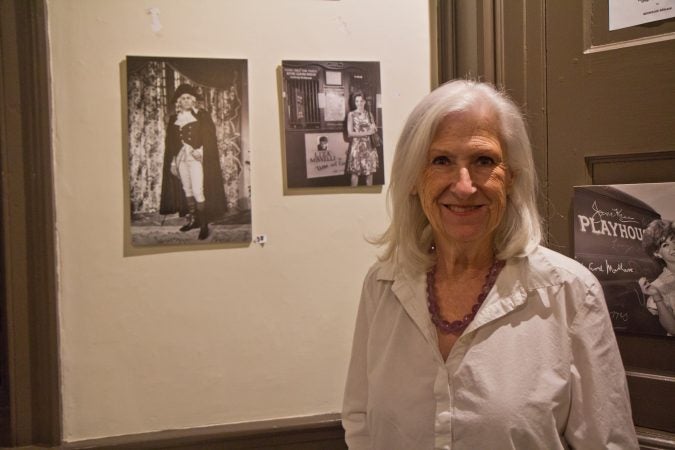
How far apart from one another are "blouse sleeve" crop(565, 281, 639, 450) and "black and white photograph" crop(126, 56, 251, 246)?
34.1 inches

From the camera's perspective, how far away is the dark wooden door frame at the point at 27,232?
1.24m

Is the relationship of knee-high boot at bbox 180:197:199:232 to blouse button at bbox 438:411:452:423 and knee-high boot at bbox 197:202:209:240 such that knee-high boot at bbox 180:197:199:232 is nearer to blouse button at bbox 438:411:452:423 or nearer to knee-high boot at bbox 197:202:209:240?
knee-high boot at bbox 197:202:209:240

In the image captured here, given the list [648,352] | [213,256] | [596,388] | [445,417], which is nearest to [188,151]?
[213,256]

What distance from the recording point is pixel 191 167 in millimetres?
1331

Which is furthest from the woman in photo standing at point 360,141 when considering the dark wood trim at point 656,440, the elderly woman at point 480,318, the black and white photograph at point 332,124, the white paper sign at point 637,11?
the dark wood trim at point 656,440

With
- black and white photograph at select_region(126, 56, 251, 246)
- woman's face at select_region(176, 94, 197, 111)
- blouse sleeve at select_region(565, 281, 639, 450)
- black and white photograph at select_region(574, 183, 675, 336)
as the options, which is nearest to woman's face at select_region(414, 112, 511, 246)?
blouse sleeve at select_region(565, 281, 639, 450)

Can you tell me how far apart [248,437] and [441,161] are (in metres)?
0.94

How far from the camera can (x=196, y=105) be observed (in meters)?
1.33

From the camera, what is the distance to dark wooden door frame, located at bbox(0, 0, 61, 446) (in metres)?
1.24

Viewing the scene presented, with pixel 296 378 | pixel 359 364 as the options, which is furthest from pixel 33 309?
pixel 359 364

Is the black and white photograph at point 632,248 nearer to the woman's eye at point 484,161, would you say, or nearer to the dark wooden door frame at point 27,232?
the woman's eye at point 484,161

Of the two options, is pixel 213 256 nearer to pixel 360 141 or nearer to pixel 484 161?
pixel 360 141

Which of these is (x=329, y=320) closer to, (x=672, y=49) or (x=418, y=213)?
(x=418, y=213)

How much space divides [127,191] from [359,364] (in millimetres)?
771
